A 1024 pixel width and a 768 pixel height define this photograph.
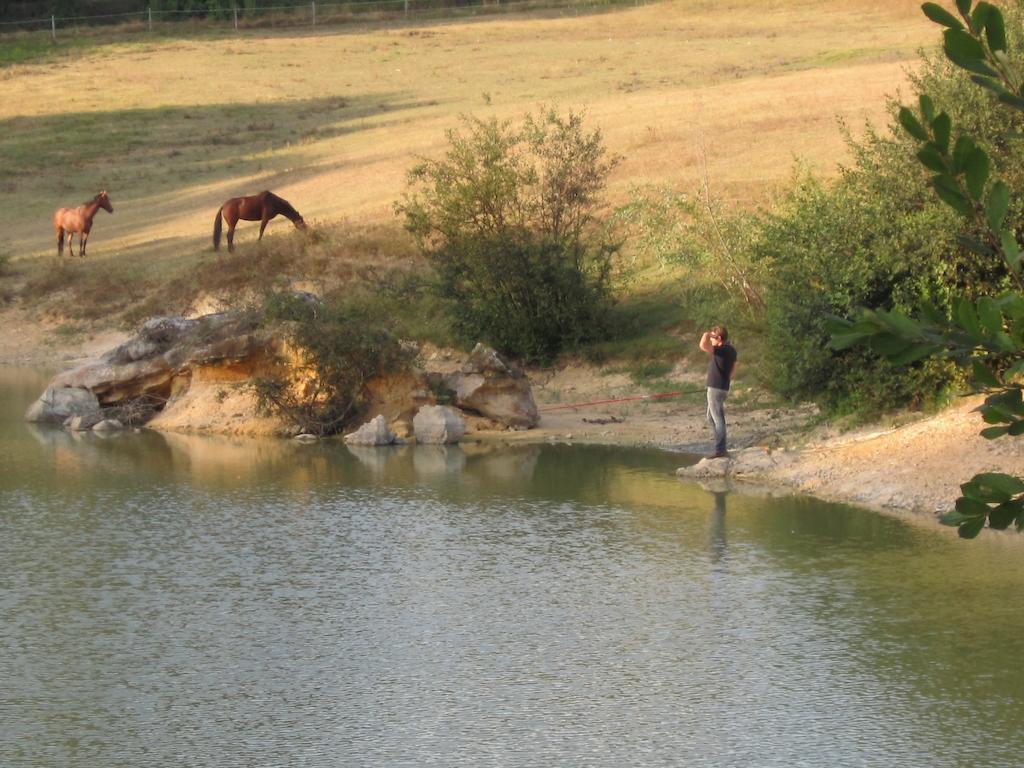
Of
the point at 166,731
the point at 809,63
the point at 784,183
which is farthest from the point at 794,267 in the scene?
the point at 809,63

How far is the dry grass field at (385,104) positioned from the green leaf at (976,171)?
78.7ft

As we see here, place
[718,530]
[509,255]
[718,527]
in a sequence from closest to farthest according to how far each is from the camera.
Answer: [718,530], [718,527], [509,255]

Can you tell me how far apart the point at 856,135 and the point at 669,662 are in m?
23.4

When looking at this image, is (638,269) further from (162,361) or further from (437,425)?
(162,361)

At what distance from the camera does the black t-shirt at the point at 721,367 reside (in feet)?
58.5

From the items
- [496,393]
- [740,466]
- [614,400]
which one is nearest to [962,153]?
[740,466]

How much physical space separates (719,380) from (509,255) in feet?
27.9

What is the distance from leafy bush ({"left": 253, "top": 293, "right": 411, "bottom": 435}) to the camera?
831 inches

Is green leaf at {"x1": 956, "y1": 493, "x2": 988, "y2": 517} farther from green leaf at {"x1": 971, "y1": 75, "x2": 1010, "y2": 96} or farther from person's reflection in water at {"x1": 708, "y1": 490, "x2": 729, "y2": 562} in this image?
person's reflection in water at {"x1": 708, "y1": 490, "x2": 729, "y2": 562}

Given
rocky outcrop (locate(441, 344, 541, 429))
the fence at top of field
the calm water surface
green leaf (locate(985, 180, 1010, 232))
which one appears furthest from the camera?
the fence at top of field

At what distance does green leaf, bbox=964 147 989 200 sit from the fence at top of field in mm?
63368

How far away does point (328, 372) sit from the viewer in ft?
69.1

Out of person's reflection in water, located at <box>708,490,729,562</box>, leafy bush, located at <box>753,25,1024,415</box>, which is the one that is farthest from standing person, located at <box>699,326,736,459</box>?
leafy bush, located at <box>753,25,1024,415</box>

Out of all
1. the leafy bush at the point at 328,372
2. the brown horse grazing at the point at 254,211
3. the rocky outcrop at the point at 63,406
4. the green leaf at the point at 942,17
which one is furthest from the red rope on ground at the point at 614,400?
the green leaf at the point at 942,17
